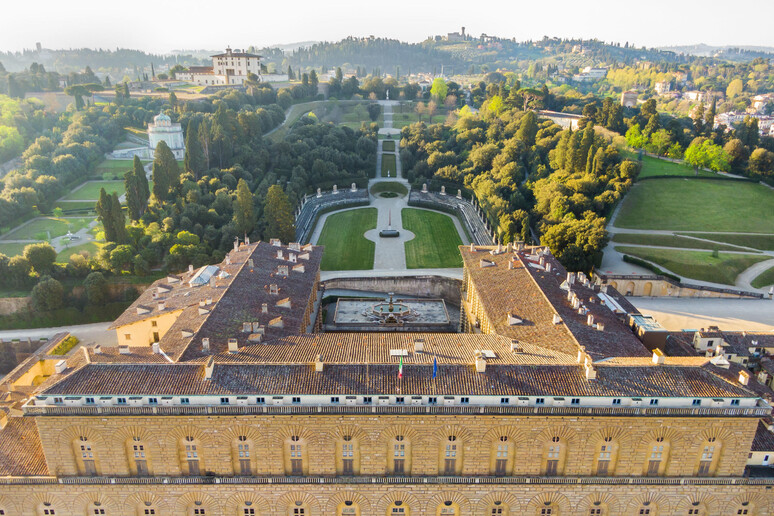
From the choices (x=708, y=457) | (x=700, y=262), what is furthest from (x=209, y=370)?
(x=700, y=262)

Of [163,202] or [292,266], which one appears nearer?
[292,266]

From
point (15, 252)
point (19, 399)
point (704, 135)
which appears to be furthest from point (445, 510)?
point (704, 135)

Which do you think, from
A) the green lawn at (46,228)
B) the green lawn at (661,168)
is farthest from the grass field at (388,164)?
the green lawn at (46,228)

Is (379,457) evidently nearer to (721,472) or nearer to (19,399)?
(721,472)

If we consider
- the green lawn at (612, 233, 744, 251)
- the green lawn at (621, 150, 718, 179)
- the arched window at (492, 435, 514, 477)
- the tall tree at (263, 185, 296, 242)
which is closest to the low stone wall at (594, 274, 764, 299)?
the green lawn at (612, 233, 744, 251)

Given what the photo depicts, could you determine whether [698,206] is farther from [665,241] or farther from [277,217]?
[277,217]

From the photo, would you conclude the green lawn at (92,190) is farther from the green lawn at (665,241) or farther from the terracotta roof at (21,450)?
the green lawn at (665,241)
